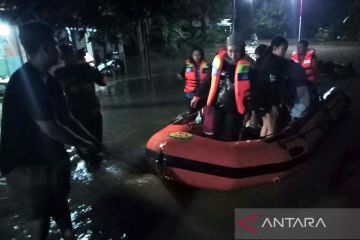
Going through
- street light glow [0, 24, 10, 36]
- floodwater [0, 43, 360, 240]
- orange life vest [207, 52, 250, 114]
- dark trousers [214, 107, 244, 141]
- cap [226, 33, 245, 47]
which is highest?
street light glow [0, 24, 10, 36]

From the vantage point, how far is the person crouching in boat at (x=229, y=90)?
3.84 metres

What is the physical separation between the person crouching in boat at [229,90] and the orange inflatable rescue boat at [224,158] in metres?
0.35

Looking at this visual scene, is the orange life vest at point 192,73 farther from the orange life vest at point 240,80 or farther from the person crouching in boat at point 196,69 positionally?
the orange life vest at point 240,80

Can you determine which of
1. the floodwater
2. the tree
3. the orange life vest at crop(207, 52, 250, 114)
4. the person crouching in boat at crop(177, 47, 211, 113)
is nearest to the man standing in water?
the floodwater

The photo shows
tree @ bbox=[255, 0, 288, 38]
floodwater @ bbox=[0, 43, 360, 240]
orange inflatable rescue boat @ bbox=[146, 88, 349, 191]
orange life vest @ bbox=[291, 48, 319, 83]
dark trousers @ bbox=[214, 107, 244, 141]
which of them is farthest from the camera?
tree @ bbox=[255, 0, 288, 38]

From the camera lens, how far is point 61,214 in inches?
97.3

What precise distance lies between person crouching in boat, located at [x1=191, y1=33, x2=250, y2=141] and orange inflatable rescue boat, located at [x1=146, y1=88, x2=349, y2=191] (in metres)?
0.35

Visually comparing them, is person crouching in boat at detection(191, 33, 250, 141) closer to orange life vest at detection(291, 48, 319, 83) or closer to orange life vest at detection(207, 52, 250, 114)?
orange life vest at detection(207, 52, 250, 114)

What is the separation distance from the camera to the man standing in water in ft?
6.53

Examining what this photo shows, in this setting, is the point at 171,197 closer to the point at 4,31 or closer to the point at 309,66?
the point at 309,66

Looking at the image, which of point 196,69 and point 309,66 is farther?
point 309,66

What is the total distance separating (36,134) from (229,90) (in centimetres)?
241

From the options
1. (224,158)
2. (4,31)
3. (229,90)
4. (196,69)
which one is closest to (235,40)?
(229,90)

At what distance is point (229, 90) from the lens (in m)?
3.98
